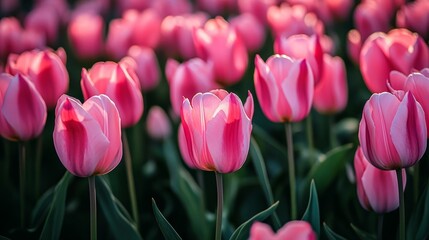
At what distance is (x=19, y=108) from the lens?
4.63 feet

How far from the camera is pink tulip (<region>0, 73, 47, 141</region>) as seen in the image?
1389mm

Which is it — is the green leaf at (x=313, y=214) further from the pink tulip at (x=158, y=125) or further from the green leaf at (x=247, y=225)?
the pink tulip at (x=158, y=125)

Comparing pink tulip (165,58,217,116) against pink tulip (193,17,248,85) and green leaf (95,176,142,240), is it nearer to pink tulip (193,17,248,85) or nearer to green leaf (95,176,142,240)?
pink tulip (193,17,248,85)

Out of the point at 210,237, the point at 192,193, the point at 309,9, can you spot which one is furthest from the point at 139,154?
the point at 309,9

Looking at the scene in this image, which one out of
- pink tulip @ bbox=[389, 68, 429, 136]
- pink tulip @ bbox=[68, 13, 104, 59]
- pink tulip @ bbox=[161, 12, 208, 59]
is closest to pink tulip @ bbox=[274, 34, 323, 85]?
pink tulip @ bbox=[389, 68, 429, 136]

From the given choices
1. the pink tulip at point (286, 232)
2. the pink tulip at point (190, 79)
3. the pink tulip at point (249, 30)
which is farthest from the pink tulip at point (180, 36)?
the pink tulip at point (286, 232)

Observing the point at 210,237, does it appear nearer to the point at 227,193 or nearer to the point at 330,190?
the point at 227,193

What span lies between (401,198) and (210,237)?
57 centimetres

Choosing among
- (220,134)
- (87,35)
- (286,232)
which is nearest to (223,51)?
(220,134)

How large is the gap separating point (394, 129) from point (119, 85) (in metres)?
0.69

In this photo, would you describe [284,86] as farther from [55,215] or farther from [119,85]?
[55,215]

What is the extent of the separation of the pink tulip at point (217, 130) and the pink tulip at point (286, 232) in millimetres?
350

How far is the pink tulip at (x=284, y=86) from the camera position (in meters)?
1.41

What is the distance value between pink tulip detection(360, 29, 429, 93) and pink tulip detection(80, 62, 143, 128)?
0.62 meters
